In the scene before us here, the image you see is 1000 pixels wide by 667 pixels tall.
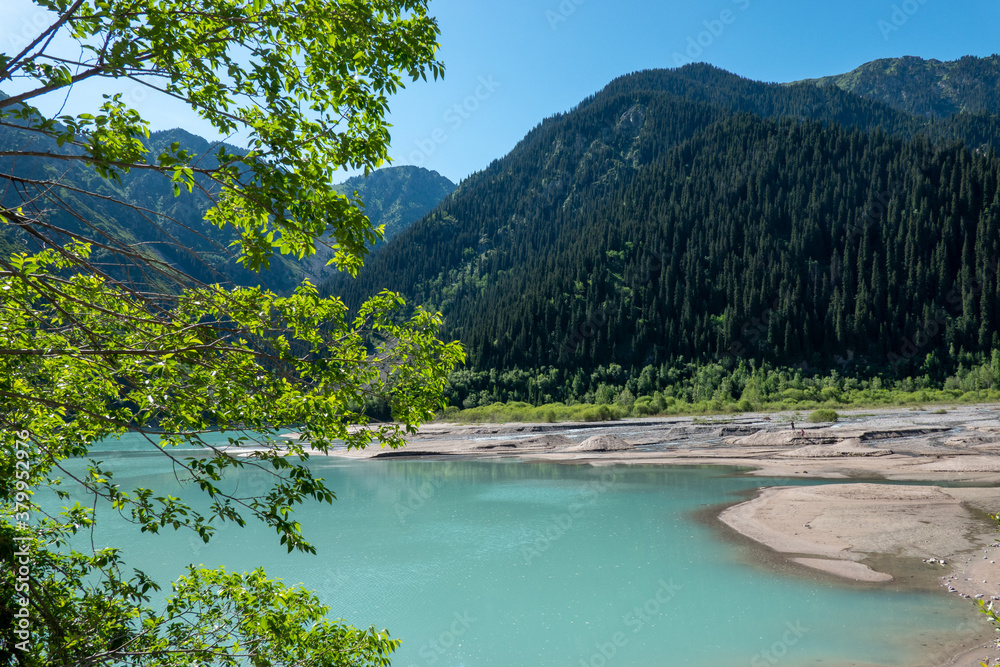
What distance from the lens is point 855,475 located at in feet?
95.1

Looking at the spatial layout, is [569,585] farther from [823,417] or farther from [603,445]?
[823,417]

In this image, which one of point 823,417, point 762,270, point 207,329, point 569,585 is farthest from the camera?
point 762,270

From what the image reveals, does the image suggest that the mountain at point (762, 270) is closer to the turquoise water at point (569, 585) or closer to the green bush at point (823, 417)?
the green bush at point (823, 417)

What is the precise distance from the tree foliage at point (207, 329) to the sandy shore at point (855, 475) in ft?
37.8

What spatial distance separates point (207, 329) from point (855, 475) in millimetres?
34280

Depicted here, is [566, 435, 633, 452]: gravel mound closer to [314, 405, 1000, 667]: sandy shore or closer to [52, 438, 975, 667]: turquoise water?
[314, 405, 1000, 667]: sandy shore

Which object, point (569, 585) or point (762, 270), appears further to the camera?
point (762, 270)

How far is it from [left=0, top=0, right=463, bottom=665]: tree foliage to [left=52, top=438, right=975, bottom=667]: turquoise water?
823 cm

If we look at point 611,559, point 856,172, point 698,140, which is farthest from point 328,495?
point 698,140

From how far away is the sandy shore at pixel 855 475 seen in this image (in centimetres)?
1406

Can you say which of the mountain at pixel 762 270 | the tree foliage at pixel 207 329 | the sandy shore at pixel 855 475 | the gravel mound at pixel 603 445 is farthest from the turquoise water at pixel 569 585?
the mountain at pixel 762 270

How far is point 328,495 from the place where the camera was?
4.37 meters

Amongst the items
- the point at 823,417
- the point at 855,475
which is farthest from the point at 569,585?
the point at 823,417

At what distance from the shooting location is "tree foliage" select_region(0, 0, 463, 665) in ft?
11.4
